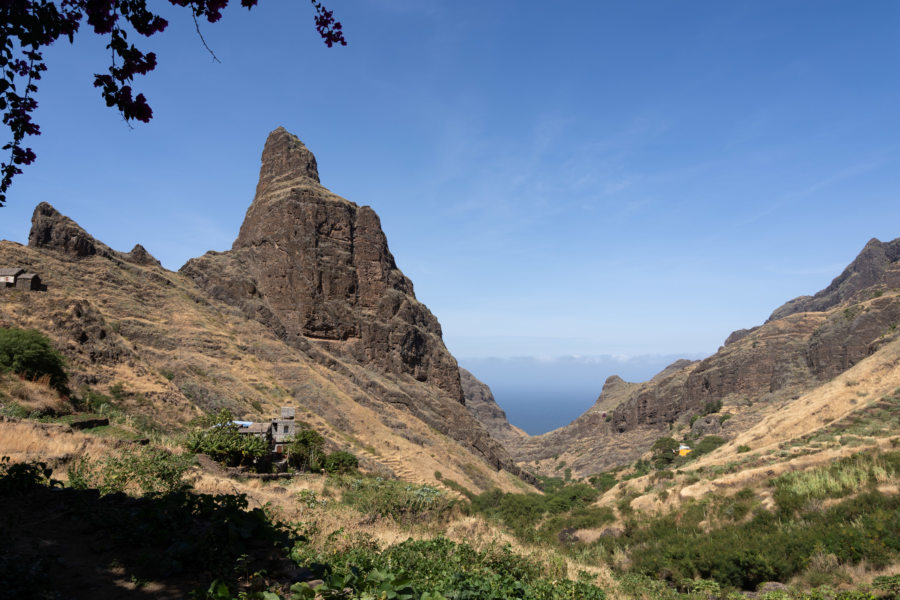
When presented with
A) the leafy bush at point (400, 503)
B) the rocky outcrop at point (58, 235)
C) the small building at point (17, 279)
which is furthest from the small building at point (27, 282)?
the leafy bush at point (400, 503)

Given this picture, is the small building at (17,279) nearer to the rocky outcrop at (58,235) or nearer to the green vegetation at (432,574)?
the rocky outcrop at (58,235)

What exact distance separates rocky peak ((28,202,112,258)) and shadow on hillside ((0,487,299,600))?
61772 mm

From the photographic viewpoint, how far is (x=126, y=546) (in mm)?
6059

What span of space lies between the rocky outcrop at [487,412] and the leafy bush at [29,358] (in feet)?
335

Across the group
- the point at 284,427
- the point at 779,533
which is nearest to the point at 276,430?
the point at 284,427

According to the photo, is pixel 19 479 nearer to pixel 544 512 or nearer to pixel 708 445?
pixel 544 512

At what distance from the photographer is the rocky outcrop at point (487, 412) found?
12896 cm

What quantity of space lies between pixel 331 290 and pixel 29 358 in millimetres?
50728

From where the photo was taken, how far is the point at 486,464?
58.9 metres

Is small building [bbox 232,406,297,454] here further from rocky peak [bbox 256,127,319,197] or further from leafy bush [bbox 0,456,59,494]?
rocky peak [bbox 256,127,319,197]

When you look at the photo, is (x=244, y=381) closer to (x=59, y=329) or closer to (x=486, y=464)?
(x=59, y=329)

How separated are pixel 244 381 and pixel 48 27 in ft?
160

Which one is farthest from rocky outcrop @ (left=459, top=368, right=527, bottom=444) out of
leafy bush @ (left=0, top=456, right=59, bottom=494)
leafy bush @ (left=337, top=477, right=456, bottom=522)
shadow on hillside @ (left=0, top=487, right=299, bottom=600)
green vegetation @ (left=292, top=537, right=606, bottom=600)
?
shadow on hillside @ (left=0, top=487, right=299, bottom=600)

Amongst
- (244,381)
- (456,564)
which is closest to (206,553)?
(456,564)
